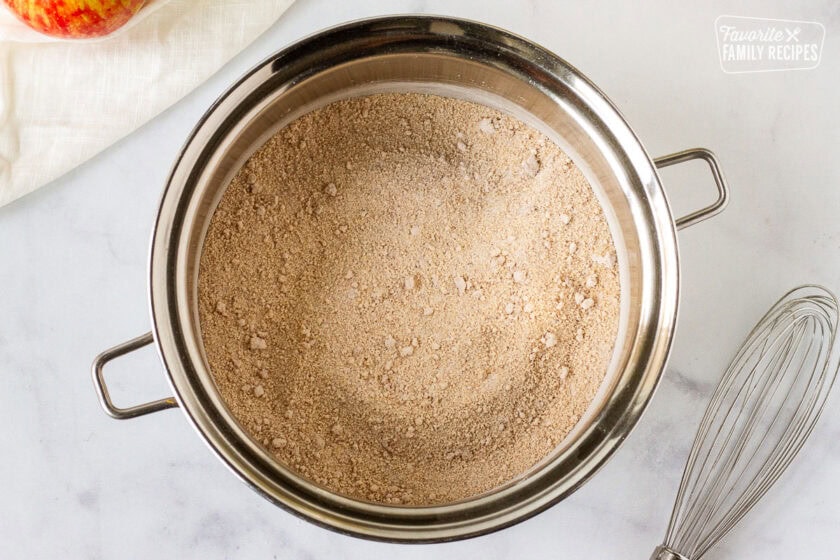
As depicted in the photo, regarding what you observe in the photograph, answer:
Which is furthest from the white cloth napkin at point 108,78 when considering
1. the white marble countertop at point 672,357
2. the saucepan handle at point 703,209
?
the saucepan handle at point 703,209

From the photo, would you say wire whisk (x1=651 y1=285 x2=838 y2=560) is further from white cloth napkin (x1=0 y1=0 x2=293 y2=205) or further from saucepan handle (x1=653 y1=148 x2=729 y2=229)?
white cloth napkin (x1=0 y1=0 x2=293 y2=205)

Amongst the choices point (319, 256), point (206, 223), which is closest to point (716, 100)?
point (319, 256)

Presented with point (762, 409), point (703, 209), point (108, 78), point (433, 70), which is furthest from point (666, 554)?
point (108, 78)

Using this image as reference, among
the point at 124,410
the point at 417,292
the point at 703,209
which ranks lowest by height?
the point at 124,410

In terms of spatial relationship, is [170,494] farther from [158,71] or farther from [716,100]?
[716,100]

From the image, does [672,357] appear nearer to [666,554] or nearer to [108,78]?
[666,554]

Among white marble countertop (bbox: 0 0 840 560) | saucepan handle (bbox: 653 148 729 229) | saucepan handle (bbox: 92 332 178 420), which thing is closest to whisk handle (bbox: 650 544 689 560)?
white marble countertop (bbox: 0 0 840 560)
